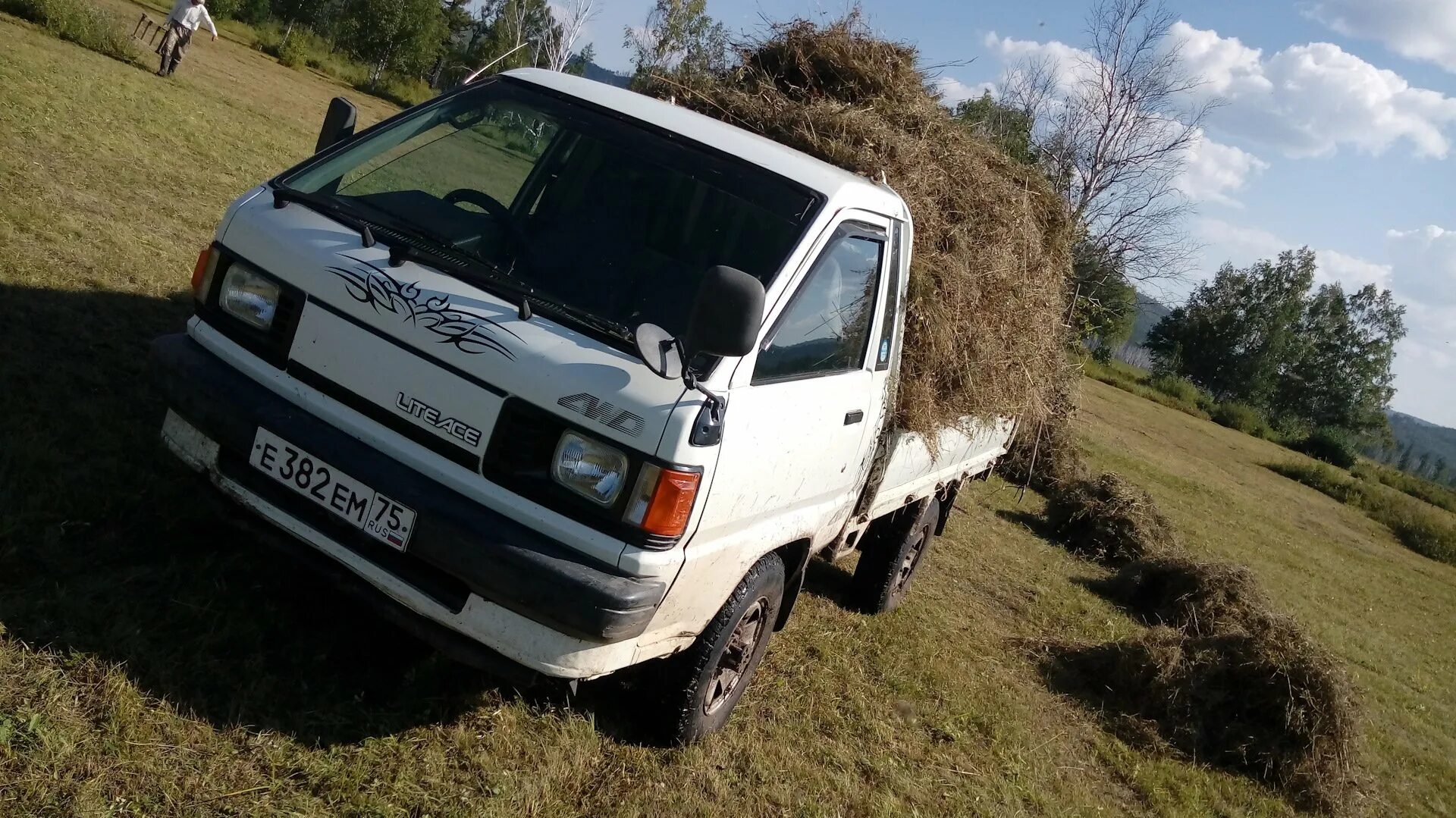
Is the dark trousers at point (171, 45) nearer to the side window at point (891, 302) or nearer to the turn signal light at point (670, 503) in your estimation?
the side window at point (891, 302)

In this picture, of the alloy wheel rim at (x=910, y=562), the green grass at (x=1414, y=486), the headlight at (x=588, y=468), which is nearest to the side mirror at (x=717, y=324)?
the headlight at (x=588, y=468)

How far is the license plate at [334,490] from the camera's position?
2.98 m

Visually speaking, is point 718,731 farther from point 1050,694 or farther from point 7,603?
point 1050,694

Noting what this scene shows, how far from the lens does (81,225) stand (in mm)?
7195

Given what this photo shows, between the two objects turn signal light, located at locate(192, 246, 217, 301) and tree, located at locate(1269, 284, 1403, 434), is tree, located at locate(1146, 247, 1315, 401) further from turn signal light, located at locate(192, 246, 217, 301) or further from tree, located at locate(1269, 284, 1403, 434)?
turn signal light, located at locate(192, 246, 217, 301)

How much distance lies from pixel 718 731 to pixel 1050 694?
2913 millimetres

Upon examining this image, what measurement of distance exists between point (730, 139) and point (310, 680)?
240 cm

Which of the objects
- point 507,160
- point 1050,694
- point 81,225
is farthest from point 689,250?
point 81,225

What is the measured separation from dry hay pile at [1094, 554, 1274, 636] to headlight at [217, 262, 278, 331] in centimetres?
598

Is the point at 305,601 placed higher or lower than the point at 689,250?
lower

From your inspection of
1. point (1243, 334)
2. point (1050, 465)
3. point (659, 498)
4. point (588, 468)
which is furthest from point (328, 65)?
point (1243, 334)

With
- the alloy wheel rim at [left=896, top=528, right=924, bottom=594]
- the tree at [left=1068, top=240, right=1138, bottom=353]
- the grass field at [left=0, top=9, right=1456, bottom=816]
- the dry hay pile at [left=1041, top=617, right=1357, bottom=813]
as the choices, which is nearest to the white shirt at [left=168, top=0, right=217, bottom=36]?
the grass field at [left=0, top=9, right=1456, bottom=816]

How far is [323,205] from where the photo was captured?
348cm

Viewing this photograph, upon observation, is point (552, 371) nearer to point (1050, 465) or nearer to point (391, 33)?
point (1050, 465)
